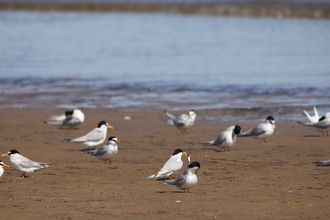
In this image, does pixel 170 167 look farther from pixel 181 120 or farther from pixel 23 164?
pixel 181 120

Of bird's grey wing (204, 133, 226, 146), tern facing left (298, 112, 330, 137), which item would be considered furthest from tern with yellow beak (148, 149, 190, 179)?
tern facing left (298, 112, 330, 137)

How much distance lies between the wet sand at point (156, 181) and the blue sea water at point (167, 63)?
9.29ft

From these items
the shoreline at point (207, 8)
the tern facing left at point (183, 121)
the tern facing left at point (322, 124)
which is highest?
the shoreline at point (207, 8)

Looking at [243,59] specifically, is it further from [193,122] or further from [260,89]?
[193,122]

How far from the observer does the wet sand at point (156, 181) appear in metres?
7.99

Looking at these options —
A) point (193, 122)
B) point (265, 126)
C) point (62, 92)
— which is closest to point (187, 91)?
point (62, 92)

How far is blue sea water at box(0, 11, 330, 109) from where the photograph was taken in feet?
60.0

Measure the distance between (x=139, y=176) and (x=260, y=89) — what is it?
967 cm

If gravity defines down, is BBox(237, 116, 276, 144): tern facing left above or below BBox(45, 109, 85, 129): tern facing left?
above

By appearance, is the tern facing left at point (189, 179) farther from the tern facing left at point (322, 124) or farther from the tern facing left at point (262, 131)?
the tern facing left at point (322, 124)

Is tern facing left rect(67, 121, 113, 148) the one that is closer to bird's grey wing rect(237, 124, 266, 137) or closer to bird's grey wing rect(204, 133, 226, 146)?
bird's grey wing rect(204, 133, 226, 146)

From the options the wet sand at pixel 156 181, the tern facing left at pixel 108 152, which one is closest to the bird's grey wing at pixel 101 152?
the tern facing left at pixel 108 152

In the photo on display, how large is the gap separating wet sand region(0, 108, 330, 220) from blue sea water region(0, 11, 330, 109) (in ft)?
9.29

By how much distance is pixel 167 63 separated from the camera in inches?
1006
